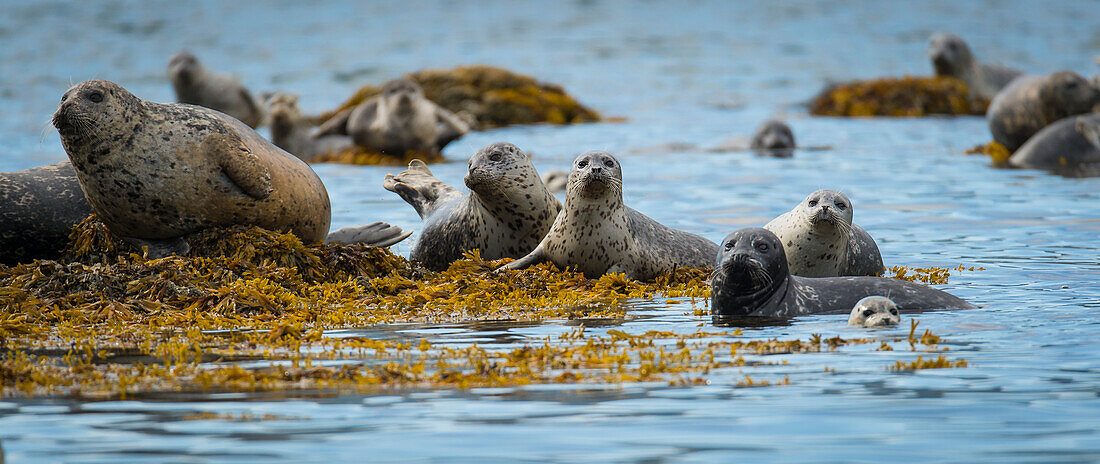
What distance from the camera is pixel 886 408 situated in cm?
467

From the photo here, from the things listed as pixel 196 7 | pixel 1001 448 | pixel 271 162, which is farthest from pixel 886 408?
pixel 196 7

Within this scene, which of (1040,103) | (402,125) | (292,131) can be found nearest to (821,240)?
(1040,103)

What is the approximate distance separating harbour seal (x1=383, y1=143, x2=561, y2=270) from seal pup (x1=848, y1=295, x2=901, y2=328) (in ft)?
10.6

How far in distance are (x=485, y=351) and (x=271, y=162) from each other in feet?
11.2

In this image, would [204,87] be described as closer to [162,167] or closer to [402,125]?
[402,125]

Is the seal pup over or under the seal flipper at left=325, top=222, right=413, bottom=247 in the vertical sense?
under

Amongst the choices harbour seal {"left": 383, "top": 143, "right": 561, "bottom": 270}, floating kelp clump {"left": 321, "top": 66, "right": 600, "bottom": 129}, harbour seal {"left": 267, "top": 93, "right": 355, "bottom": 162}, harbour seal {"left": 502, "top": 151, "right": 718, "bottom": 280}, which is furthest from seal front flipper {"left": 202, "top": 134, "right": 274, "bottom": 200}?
floating kelp clump {"left": 321, "top": 66, "right": 600, "bottom": 129}

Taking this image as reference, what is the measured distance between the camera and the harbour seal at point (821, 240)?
332 inches

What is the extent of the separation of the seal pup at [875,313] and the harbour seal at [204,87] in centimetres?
1783

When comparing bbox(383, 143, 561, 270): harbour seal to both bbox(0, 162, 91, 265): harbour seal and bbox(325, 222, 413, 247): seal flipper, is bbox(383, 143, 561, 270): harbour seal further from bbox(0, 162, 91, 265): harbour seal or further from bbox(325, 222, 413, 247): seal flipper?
bbox(0, 162, 91, 265): harbour seal

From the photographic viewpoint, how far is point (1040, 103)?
1898 cm

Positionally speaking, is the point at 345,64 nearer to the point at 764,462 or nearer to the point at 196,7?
the point at 196,7

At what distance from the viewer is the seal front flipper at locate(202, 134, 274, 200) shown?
856cm

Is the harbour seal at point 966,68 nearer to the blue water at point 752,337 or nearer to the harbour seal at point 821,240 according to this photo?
the blue water at point 752,337
